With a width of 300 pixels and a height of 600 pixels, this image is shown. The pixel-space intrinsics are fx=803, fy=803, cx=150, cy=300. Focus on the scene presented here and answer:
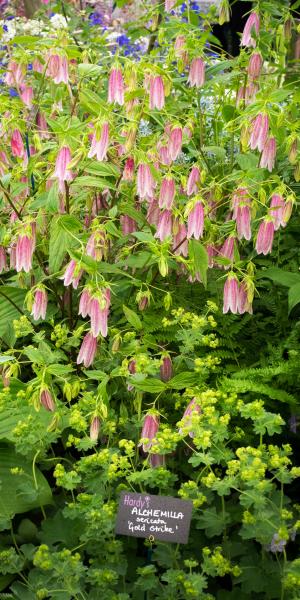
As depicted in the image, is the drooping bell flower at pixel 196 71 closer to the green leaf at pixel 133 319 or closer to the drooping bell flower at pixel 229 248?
the drooping bell flower at pixel 229 248

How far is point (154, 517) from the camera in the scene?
2129 millimetres

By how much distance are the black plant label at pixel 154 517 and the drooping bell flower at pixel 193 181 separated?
106cm

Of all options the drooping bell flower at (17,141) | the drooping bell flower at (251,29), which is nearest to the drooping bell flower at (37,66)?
the drooping bell flower at (17,141)

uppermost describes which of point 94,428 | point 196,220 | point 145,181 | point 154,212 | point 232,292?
point 145,181

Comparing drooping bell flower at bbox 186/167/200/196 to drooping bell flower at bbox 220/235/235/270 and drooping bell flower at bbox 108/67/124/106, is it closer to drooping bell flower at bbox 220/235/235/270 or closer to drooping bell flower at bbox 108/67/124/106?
drooping bell flower at bbox 220/235/235/270

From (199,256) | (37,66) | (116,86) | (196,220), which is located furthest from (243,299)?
(37,66)

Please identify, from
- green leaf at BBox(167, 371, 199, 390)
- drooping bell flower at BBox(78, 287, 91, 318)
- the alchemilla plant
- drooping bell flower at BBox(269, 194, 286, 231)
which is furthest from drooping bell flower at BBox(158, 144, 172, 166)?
green leaf at BBox(167, 371, 199, 390)

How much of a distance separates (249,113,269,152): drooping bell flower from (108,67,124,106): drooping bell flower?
0.42 meters

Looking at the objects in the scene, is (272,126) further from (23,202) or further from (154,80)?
(23,202)

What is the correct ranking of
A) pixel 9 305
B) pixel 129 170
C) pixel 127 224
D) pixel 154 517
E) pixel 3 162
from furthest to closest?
pixel 9 305 → pixel 127 224 → pixel 3 162 → pixel 129 170 → pixel 154 517

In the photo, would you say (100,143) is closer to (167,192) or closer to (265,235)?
(167,192)

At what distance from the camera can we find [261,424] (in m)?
→ 2.20

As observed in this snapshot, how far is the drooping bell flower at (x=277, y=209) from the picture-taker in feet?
8.23

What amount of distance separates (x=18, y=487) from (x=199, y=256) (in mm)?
922
